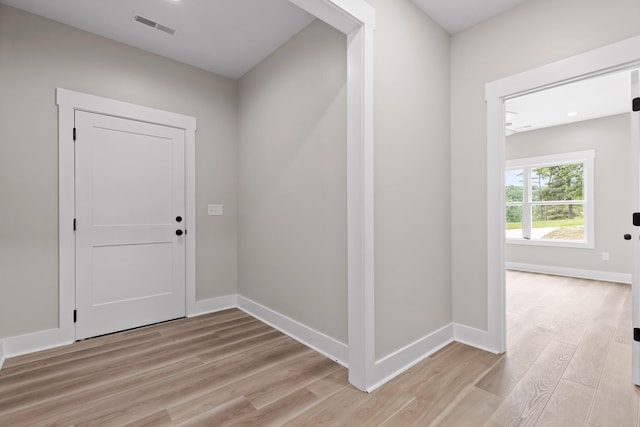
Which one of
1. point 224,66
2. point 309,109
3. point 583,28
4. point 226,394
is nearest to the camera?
point 226,394

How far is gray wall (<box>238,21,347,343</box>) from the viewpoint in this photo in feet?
7.76

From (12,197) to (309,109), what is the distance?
2.46 m

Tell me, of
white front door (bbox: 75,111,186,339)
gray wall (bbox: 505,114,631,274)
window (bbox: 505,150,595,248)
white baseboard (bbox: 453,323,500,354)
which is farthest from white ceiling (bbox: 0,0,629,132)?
gray wall (bbox: 505,114,631,274)

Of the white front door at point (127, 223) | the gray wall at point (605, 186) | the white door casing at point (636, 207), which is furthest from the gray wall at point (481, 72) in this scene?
the gray wall at point (605, 186)

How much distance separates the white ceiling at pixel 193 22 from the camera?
7.82 ft

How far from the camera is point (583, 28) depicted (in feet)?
6.59

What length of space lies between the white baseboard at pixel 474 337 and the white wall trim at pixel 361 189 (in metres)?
1.10

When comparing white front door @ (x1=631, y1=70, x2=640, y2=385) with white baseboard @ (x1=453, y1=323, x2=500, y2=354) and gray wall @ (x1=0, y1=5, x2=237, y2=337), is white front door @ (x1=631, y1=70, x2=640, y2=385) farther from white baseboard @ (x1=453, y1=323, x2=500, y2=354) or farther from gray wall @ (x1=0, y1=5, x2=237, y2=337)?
gray wall @ (x1=0, y1=5, x2=237, y2=337)

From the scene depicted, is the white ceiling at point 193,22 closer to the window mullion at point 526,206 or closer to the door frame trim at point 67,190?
the door frame trim at point 67,190

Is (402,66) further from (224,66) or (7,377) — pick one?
(7,377)

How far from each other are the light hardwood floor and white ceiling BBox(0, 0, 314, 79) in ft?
9.06

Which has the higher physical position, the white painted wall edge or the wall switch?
the wall switch

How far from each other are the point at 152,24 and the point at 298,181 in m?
1.87

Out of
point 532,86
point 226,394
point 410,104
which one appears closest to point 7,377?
point 226,394
